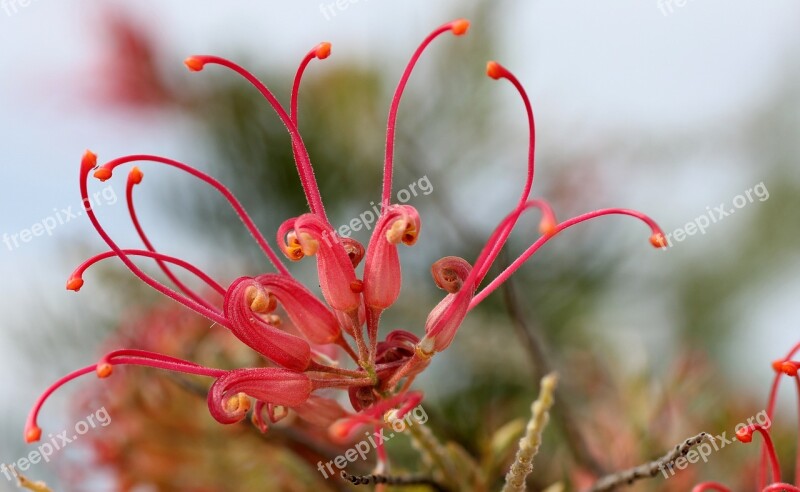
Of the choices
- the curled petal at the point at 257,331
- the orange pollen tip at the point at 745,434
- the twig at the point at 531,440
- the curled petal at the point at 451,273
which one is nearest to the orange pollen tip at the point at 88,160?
the curled petal at the point at 257,331

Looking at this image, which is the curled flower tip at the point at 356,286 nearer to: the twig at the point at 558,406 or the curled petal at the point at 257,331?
the curled petal at the point at 257,331

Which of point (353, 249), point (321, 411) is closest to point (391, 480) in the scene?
point (321, 411)

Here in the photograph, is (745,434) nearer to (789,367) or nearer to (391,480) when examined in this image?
(789,367)

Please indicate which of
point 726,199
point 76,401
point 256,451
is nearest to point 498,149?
point 726,199

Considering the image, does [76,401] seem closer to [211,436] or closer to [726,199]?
[211,436]

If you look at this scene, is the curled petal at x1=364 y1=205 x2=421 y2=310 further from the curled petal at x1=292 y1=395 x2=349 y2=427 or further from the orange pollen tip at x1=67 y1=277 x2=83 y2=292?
the orange pollen tip at x1=67 y1=277 x2=83 y2=292
